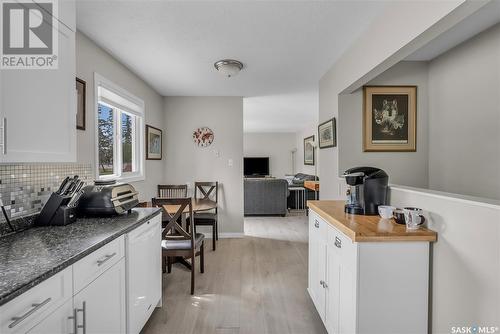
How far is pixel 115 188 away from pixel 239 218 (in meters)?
2.68

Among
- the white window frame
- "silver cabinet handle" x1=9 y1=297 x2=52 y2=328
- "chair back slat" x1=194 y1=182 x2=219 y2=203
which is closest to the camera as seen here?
"silver cabinet handle" x1=9 y1=297 x2=52 y2=328

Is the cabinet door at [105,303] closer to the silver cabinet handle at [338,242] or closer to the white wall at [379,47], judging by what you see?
the silver cabinet handle at [338,242]

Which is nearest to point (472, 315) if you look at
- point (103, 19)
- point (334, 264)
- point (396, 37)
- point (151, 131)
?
point (334, 264)

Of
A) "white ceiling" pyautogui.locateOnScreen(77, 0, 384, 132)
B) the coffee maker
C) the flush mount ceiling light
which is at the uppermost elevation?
"white ceiling" pyautogui.locateOnScreen(77, 0, 384, 132)

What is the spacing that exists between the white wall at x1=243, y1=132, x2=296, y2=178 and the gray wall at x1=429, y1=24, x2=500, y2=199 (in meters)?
7.15

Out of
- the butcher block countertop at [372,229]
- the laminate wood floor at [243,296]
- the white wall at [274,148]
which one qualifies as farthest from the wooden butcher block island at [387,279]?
the white wall at [274,148]

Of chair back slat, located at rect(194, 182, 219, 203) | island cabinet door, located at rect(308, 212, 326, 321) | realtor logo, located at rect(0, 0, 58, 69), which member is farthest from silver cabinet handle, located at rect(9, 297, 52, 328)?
chair back slat, located at rect(194, 182, 219, 203)

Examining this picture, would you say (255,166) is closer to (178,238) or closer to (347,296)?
(178,238)

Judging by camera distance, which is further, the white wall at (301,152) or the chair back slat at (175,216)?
the white wall at (301,152)

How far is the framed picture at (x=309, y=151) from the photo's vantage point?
7868mm

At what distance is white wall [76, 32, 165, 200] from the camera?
2.15 m

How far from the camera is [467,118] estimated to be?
2291 mm

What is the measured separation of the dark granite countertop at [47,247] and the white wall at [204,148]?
2.50m

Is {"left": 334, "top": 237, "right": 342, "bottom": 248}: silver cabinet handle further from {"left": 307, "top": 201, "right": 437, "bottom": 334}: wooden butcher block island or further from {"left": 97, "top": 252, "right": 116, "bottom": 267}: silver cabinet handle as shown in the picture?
{"left": 97, "top": 252, "right": 116, "bottom": 267}: silver cabinet handle
